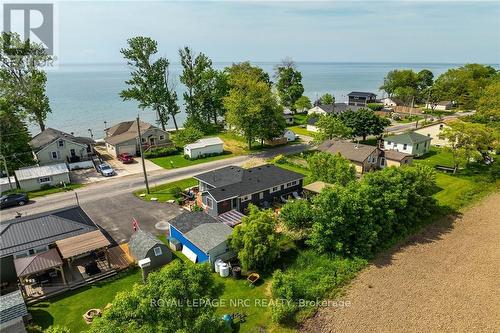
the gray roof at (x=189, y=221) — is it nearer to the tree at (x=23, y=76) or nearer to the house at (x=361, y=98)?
the tree at (x=23, y=76)

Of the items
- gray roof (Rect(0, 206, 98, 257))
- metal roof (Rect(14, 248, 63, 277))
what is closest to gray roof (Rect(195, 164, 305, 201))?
gray roof (Rect(0, 206, 98, 257))

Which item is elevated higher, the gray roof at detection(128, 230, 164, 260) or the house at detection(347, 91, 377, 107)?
the house at detection(347, 91, 377, 107)

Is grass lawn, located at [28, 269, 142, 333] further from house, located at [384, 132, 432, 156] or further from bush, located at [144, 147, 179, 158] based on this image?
house, located at [384, 132, 432, 156]

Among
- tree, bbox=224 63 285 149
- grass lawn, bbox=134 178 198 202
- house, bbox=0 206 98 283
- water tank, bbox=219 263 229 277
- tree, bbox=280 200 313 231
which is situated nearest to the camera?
house, bbox=0 206 98 283

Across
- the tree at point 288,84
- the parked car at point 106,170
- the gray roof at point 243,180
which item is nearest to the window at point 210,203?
the gray roof at point 243,180

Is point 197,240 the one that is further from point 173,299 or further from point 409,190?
point 409,190

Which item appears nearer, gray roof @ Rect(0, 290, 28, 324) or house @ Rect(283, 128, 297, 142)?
gray roof @ Rect(0, 290, 28, 324)
